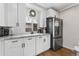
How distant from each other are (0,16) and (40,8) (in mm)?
2047

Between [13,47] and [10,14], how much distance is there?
930 mm

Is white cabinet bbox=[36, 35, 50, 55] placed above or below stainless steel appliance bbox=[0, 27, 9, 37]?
below

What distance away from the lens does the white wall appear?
3.22 meters

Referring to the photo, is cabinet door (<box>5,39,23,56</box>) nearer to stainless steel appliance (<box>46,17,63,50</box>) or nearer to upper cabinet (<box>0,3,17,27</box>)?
upper cabinet (<box>0,3,17,27</box>)

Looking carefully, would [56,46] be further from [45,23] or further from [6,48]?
[6,48]

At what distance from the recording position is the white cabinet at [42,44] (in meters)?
2.51

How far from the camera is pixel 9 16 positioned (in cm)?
197

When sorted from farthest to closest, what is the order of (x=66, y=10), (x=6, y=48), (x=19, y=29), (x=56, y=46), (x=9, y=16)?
1. (x=66, y=10)
2. (x=56, y=46)
3. (x=19, y=29)
4. (x=9, y=16)
5. (x=6, y=48)

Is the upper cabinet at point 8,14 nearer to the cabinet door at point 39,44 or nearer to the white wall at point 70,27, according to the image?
the cabinet door at point 39,44

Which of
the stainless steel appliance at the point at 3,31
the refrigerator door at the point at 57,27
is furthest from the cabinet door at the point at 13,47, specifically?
the refrigerator door at the point at 57,27

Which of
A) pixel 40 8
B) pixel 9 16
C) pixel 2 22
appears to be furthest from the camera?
pixel 40 8

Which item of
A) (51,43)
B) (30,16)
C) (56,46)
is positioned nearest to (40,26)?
(30,16)

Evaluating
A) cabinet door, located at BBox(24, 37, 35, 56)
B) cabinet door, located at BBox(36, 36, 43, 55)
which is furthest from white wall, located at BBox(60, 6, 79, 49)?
cabinet door, located at BBox(24, 37, 35, 56)

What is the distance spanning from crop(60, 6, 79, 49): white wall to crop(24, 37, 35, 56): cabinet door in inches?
82.2
